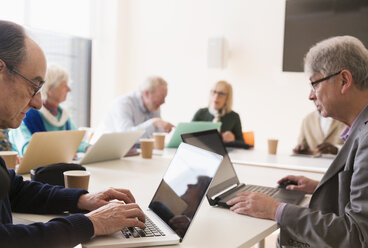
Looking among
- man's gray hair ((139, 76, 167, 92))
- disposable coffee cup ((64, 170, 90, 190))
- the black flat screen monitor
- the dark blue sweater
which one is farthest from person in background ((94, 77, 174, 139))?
the dark blue sweater

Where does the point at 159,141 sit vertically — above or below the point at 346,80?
below

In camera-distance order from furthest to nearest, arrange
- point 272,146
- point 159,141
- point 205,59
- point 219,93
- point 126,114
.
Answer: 1. point 205,59
2. point 219,93
3. point 126,114
4. point 272,146
5. point 159,141

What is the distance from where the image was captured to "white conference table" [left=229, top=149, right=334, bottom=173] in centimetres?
233

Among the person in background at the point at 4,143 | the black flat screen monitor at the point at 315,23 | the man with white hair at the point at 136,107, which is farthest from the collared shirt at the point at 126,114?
the black flat screen monitor at the point at 315,23

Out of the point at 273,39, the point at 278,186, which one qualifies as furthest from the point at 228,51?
the point at 278,186

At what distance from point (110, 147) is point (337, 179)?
4.30 ft

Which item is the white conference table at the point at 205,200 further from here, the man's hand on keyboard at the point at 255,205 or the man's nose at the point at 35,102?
the man's nose at the point at 35,102

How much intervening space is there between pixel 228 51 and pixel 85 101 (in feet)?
6.68

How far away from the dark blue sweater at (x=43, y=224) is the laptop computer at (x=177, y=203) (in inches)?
2.4

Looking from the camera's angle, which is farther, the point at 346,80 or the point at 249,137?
the point at 249,137

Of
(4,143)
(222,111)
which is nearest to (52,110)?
(4,143)

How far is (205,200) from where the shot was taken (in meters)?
1.50

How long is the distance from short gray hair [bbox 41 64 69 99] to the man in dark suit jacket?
2067 millimetres

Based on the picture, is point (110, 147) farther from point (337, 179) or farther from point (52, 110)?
point (337, 179)
